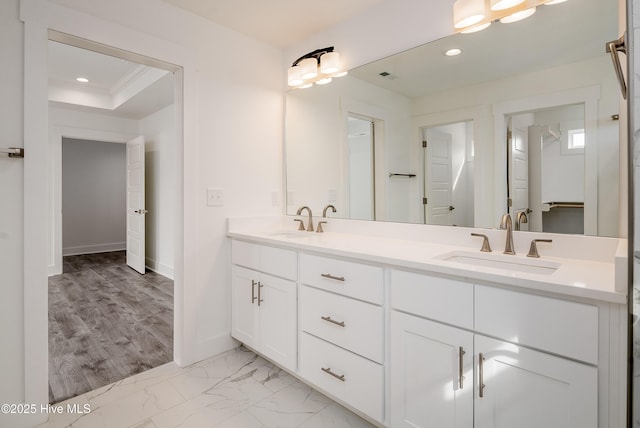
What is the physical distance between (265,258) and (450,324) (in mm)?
1162

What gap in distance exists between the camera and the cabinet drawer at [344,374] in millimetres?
1478

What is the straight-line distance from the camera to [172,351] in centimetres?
238

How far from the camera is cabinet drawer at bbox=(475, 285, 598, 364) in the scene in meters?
0.98

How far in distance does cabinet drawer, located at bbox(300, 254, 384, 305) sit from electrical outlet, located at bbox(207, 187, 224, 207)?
0.85m

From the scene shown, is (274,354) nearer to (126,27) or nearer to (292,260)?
(292,260)

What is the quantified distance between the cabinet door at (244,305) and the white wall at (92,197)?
5391 mm

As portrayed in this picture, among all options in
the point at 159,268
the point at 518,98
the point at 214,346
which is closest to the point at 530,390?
the point at 518,98

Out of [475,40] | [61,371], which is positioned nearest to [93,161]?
[61,371]

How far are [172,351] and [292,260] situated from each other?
4.14 ft

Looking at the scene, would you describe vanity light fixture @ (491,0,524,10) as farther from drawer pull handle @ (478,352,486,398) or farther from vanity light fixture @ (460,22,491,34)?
drawer pull handle @ (478,352,486,398)

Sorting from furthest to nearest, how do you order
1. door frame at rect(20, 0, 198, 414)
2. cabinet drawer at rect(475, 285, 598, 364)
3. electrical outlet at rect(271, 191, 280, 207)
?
electrical outlet at rect(271, 191, 280, 207) → door frame at rect(20, 0, 198, 414) → cabinet drawer at rect(475, 285, 598, 364)

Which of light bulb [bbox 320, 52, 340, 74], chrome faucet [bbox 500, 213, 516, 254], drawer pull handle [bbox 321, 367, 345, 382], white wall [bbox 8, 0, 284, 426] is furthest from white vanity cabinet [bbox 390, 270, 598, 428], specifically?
light bulb [bbox 320, 52, 340, 74]

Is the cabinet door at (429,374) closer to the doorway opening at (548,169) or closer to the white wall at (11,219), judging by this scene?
the doorway opening at (548,169)

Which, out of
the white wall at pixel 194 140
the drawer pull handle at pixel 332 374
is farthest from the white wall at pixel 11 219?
the drawer pull handle at pixel 332 374
